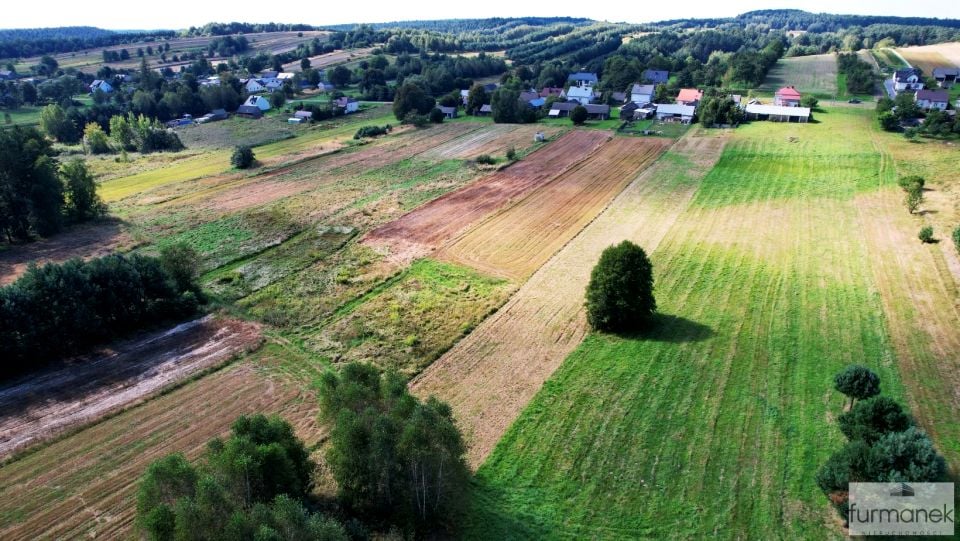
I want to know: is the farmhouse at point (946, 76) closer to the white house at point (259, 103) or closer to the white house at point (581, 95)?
the white house at point (581, 95)

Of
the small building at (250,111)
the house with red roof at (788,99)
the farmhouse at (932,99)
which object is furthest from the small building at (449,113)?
the farmhouse at (932,99)

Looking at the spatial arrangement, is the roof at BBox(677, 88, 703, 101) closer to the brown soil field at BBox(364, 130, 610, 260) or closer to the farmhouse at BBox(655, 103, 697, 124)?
the farmhouse at BBox(655, 103, 697, 124)

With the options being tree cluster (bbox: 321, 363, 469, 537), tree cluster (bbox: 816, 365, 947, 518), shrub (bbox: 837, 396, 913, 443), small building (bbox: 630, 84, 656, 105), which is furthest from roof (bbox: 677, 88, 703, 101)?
tree cluster (bbox: 321, 363, 469, 537)

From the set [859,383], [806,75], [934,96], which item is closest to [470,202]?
[859,383]

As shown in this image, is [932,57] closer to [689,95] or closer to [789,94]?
[789,94]

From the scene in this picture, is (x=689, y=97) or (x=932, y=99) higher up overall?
(x=689, y=97)
